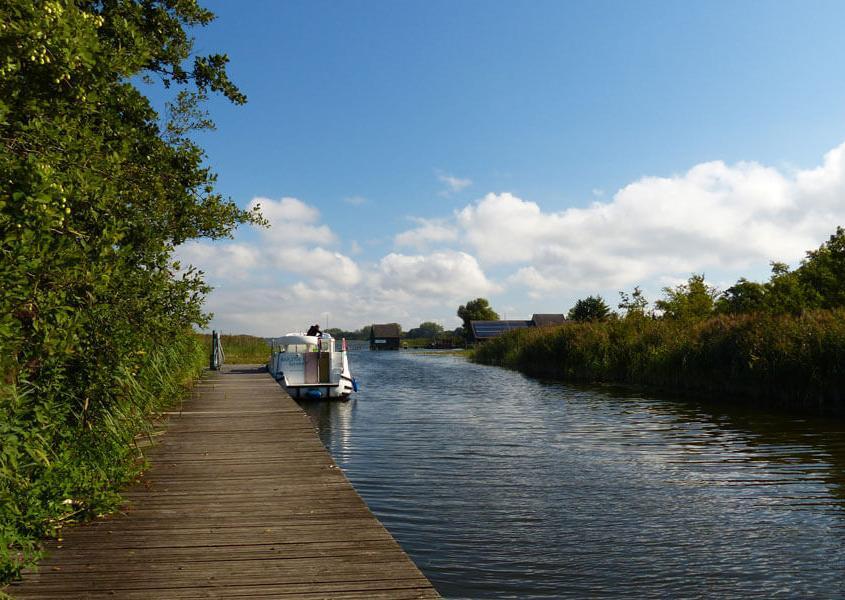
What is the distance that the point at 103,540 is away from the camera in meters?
5.65

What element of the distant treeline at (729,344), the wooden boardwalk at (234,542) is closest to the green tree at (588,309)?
the distant treeline at (729,344)

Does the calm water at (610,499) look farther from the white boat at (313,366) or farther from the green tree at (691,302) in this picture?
the green tree at (691,302)

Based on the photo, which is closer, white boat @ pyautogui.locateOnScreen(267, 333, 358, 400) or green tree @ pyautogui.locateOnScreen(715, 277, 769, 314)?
white boat @ pyautogui.locateOnScreen(267, 333, 358, 400)

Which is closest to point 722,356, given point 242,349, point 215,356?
point 215,356

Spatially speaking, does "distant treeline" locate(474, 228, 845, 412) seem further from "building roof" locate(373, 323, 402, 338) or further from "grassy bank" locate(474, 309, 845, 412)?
"building roof" locate(373, 323, 402, 338)

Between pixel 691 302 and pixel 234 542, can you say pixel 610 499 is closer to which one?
pixel 234 542

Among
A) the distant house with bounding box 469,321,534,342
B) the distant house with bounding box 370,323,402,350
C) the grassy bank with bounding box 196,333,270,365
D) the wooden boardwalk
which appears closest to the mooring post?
the grassy bank with bounding box 196,333,270,365

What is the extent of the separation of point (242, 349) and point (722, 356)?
104ft

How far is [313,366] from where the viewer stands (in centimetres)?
2538

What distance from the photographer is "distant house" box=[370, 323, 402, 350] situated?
127438 mm

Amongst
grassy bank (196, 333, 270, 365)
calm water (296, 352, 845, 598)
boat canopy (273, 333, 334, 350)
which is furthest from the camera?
grassy bank (196, 333, 270, 365)

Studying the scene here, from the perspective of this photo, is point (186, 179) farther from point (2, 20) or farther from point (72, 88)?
point (2, 20)

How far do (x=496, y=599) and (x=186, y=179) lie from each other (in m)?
10.7

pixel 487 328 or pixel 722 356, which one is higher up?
pixel 487 328
